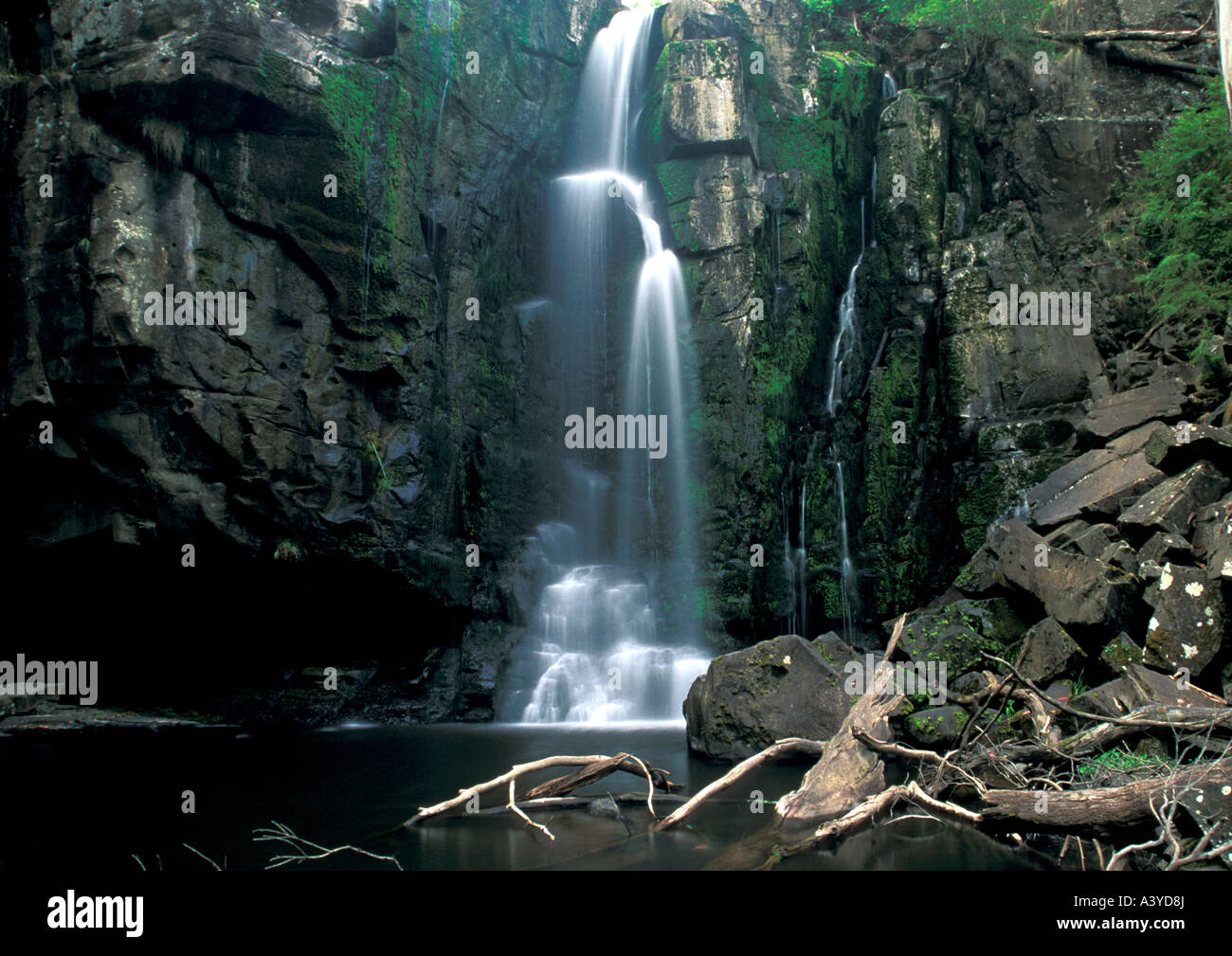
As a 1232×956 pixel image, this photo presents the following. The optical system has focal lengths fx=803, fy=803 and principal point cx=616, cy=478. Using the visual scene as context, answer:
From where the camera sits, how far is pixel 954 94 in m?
20.1

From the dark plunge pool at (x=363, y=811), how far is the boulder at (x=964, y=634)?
7.66 ft

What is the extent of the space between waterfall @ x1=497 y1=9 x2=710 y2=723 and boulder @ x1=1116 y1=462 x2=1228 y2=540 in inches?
316

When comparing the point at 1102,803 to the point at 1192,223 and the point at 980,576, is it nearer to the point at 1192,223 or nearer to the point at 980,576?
the point at 980,576

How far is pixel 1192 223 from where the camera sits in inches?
563

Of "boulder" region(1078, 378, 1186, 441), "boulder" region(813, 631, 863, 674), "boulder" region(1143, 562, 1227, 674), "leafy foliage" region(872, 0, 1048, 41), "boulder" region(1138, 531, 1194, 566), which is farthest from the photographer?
"leafy foliage" region(872, 0, 1048, 41)

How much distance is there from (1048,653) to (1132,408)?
5.75 meters

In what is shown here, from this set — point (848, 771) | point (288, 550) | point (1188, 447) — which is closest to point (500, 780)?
point (848, 771)

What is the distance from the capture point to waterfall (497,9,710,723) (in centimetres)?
1558

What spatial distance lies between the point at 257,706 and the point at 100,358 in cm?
692

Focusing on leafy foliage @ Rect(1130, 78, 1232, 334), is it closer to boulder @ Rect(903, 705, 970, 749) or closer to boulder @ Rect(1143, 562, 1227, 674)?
boulder @ Rect(1143, 562, 1227, 674)

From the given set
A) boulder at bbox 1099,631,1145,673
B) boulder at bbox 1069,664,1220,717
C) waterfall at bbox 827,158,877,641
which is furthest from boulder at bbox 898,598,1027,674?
waterfall at bbox 827,158,877,641

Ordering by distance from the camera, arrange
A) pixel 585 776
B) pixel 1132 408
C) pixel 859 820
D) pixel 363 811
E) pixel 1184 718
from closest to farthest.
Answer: pixel 859 820 → pixel 1184 718 → pixel 585 776 → pixel 363 811 → pixel 1132 408

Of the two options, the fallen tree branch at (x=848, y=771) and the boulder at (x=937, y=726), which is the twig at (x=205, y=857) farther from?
the boulder at (x=937, y=726)
